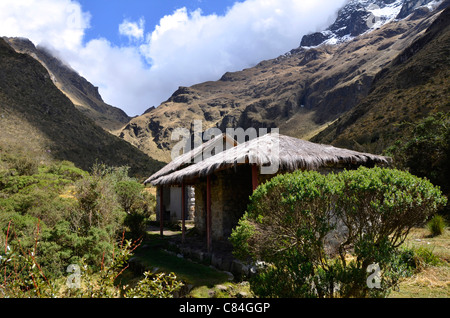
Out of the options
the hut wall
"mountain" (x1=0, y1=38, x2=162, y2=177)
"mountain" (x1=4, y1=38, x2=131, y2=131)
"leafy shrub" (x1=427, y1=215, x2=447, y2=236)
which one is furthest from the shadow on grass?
"mountain" (x1=4, y1=38, x2=131, y2=131)

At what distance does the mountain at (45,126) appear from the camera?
2647 cm

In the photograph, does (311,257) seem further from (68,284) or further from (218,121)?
(218,121)

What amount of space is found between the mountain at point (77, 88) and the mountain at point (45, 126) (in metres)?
44.6

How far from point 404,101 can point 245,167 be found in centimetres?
2712

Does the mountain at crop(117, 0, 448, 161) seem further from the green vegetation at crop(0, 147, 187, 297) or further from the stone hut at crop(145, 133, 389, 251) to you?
the green vegetation at crop(0, 147, 187, 297)

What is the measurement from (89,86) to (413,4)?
129589 millimetres

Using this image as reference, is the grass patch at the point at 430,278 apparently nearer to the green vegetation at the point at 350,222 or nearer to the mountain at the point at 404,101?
the green vegetation at the point at 350,222

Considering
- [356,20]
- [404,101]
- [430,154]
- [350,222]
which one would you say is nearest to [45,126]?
[430,154]

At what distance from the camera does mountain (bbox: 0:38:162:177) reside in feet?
86.8

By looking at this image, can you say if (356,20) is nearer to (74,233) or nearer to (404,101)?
(404,101)

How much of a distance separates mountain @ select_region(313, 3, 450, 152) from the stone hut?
12.6 metres

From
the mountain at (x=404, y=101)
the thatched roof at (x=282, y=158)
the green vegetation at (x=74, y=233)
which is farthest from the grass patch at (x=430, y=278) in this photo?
the mountain at (x=404, y=101)

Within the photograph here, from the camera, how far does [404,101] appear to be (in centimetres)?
2905

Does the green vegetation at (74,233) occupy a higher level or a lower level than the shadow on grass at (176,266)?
higher
